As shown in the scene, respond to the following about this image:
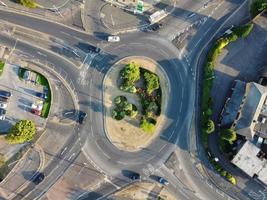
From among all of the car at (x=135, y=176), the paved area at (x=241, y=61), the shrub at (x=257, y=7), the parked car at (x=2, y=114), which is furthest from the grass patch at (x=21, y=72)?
the shrub at (x=257, y=7)

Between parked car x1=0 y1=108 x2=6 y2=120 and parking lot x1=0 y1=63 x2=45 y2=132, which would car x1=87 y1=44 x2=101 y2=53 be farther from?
parked car x1=0 y1=108 x2=6 y2=120

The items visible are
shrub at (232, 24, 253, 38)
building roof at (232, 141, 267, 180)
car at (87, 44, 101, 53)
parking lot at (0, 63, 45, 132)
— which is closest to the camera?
building roof at (232, 141, 267, 180)

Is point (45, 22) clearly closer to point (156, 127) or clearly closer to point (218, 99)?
point (156, 127)

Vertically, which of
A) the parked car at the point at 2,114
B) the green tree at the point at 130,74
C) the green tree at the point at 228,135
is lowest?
the parked car at the point at 2,114

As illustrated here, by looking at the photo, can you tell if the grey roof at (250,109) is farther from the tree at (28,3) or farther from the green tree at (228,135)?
the tree at (28,3)

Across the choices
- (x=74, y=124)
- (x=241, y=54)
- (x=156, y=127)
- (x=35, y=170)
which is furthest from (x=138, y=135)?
(x=241, y=54)

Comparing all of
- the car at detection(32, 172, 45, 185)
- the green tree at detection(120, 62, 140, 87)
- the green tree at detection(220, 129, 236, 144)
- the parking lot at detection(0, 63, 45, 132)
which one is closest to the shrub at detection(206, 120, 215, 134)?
the green tree at detection(220, 129, 236, 144)

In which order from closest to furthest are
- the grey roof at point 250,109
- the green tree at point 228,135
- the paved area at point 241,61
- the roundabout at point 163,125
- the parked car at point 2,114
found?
1. the green tree at point 228,135
2. the grey roof at point 250,109
3. the parked car at point 2,114
4. the roundabout at point 163,125
5. the paved area at point 241,61
